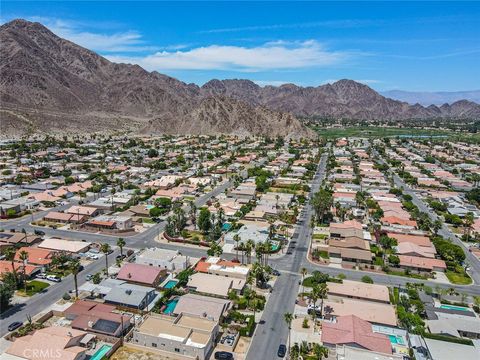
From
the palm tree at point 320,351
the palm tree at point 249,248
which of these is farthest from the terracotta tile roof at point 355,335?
the palm tree at point 249,248

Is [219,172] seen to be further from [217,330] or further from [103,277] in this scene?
[217,330]

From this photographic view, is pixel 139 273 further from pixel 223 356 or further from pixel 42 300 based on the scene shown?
pixel 223 356

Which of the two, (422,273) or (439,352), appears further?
(422,273)

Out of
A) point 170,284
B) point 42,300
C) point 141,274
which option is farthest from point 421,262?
point 42,300

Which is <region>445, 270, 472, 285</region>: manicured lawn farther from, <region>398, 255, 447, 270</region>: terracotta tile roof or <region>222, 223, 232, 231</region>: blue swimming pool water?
<region>222, 223, 232, 231</region>: blue swimming pool water

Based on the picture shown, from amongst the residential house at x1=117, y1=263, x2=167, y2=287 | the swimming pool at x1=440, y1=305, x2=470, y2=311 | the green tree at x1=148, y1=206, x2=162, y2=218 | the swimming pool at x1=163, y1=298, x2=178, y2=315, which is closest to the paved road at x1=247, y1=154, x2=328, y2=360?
the swimming pool at x1=163, y1=298, x2=178, y2=315

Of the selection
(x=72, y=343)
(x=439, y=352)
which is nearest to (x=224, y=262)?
(x=72, y=343)
